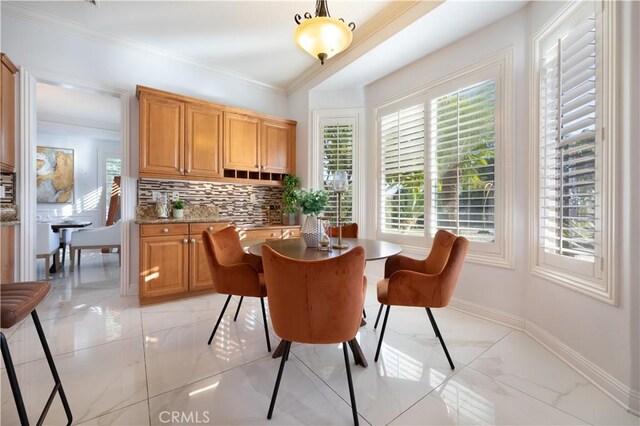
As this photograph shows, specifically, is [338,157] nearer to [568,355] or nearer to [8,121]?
[568,355]

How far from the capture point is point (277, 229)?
3.76 m

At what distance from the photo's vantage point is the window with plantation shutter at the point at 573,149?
162 centimetres

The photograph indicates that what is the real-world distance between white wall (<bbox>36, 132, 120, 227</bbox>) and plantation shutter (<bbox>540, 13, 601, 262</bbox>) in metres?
8.24

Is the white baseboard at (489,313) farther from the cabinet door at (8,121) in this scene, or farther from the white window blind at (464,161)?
the cabinet door at (8,121)

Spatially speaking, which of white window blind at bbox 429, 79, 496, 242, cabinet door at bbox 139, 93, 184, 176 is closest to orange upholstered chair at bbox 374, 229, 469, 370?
white window blind at bbox 429, 79, 496, 242

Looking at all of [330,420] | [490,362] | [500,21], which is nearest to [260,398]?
[330,420]

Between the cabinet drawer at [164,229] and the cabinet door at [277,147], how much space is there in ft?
4.64

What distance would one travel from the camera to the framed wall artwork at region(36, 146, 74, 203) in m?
5.78

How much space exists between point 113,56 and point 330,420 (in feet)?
13.8

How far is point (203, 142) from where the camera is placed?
11.3 ft

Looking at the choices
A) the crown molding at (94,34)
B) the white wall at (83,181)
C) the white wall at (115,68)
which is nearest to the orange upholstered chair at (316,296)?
the white wall at (115,68)

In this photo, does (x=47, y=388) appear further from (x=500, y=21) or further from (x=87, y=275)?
(x=500, y=21)

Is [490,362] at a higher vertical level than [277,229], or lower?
lower

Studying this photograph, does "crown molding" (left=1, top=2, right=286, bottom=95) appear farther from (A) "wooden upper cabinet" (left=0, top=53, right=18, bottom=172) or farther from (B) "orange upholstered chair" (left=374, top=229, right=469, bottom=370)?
(B) "orange upholstered chair" (left=374, top=229, right=469, bottom=370)
